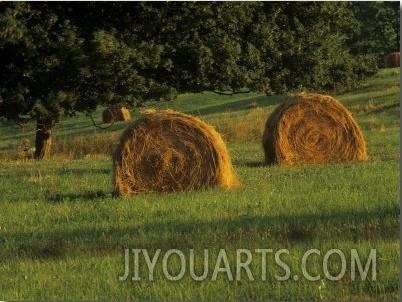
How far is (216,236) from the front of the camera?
1062 centimetres

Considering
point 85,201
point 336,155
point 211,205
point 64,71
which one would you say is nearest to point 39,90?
point 64,71

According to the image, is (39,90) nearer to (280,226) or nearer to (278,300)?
(280,226)

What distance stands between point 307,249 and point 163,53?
19837 millimetres

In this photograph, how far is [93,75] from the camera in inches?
1094

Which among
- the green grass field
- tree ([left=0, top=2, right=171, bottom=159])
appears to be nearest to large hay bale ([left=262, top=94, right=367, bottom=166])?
the green grass field

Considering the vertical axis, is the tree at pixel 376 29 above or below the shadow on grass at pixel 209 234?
above

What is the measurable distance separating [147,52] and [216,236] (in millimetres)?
17805

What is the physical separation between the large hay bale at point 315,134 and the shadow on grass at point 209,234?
29.4ft

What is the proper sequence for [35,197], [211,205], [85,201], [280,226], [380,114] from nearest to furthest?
[280,226], [211,205], [85,201], [35,197], [380,114]

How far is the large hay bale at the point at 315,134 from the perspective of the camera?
21.1 meters

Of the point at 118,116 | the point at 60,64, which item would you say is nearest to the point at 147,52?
the point at 60,64

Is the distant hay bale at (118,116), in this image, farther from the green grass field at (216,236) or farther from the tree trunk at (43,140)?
the green grass field at (216,236)

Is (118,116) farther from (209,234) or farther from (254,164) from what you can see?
(209,234)

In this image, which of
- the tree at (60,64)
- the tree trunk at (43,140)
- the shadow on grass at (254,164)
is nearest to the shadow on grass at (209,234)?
the shadow on grass at (254,164)
